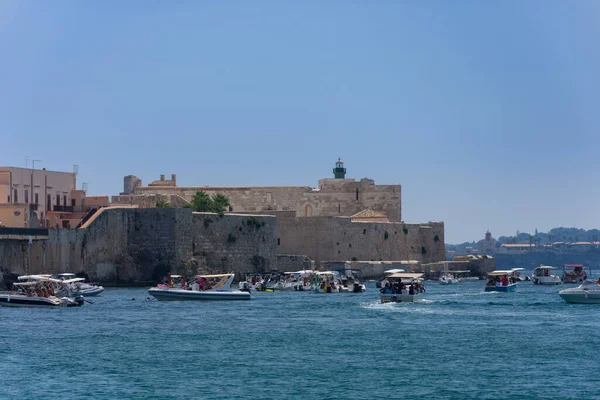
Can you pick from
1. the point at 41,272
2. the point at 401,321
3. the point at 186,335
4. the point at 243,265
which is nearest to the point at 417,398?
the point at 186,335

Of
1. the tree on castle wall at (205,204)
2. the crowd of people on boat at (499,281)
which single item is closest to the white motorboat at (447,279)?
the crowd of people on boat at (499,281)

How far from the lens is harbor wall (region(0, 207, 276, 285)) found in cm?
5675

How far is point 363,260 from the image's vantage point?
254ft

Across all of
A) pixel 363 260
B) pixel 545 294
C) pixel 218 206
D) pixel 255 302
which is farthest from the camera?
pixel 363 260

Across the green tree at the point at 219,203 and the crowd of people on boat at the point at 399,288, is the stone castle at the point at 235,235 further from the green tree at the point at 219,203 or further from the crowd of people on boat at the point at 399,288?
the crowd of people on boat at the point at 399,288

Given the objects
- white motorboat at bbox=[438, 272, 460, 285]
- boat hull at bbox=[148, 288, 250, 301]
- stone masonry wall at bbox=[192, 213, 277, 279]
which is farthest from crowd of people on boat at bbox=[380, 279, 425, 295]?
white motorboat at bbox=[438, 272, 460, 285]

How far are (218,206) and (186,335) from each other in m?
35.7

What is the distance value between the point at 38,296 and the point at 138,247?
14.7 meters

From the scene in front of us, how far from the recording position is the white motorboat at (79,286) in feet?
170

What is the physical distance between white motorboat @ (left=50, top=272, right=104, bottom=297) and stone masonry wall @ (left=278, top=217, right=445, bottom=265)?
18.9m

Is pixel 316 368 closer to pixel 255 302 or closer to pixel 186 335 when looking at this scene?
pixel 186 335

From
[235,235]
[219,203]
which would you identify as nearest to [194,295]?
A: [235,235]

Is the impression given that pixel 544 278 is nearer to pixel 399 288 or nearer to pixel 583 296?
pixel 583 296

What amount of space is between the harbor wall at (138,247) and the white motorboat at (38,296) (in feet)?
18.5
